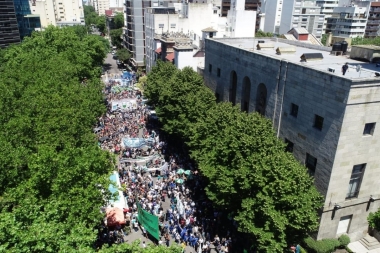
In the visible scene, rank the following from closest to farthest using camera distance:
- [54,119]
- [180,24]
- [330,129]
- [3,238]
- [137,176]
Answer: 1. [3,238]
2. [330,129]
3. [54,119]
4. [137,176]
5. [180,24]

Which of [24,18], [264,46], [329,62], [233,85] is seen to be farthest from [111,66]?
[329,62]

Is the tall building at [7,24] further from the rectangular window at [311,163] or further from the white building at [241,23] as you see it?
the rectangular window at [311,163]

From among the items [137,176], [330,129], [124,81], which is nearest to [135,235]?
[137,176]

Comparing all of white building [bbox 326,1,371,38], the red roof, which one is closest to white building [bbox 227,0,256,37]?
the red roof

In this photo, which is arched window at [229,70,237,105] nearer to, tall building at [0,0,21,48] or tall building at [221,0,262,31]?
tall building at [0,0,21,48]

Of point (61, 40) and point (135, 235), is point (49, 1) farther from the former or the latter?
point (135, 235)
